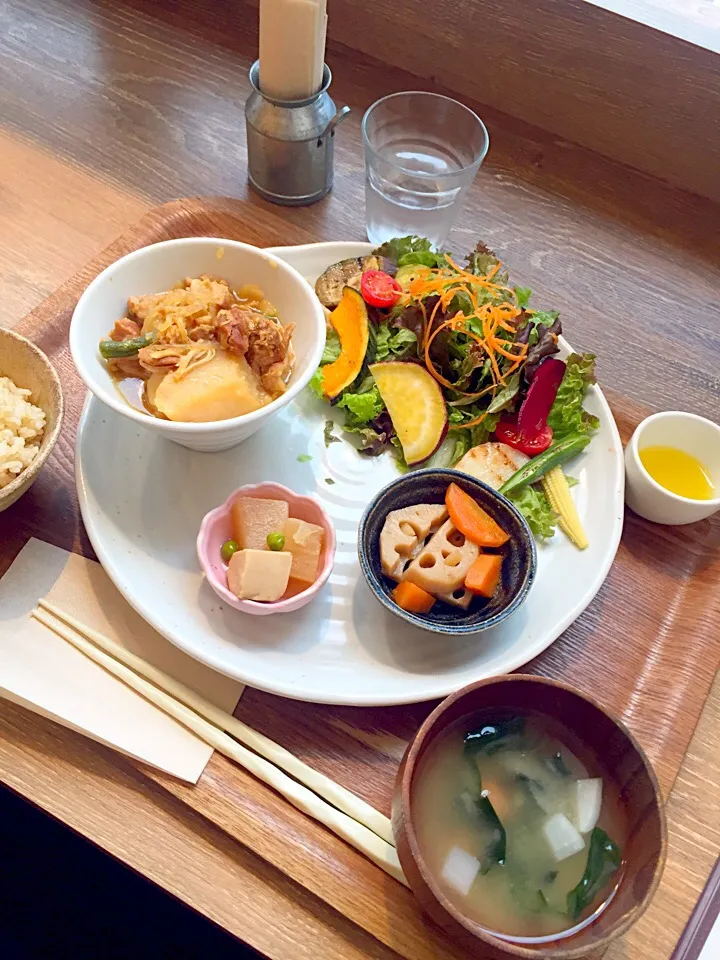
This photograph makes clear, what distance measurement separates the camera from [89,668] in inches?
55.0

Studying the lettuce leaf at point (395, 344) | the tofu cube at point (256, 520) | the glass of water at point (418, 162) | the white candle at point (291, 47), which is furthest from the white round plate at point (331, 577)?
the white candle at point (291, 47)

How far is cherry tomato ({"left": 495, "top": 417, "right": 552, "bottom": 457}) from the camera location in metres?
1.77

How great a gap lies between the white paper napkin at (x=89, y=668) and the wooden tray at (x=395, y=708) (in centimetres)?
4

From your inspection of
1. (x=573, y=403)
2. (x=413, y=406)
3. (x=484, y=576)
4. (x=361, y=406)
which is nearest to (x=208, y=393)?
(x=361, y=406)

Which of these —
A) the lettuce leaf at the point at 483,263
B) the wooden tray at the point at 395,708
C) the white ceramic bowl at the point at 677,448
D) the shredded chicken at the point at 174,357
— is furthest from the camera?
the lettuce leaf at the point at 483,263

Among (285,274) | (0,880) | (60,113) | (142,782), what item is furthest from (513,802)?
(60,113)

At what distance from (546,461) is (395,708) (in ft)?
2.19

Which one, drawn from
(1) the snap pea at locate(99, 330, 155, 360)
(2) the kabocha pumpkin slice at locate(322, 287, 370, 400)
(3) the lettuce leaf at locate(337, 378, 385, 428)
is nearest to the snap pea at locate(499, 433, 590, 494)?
(3) the lettuce leaf at locate(337, 378, 385, 428)

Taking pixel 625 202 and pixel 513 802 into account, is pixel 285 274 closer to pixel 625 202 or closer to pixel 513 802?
pixel 513 802

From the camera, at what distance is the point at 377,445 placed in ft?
5.82

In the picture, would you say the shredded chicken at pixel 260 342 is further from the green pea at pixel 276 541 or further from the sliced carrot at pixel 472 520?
the sliced carrot at pixel 472 520

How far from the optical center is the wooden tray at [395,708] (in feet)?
4.10

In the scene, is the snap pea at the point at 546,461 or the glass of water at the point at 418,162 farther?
the glass of water at the point at 418,162

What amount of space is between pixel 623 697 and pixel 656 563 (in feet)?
1.10
